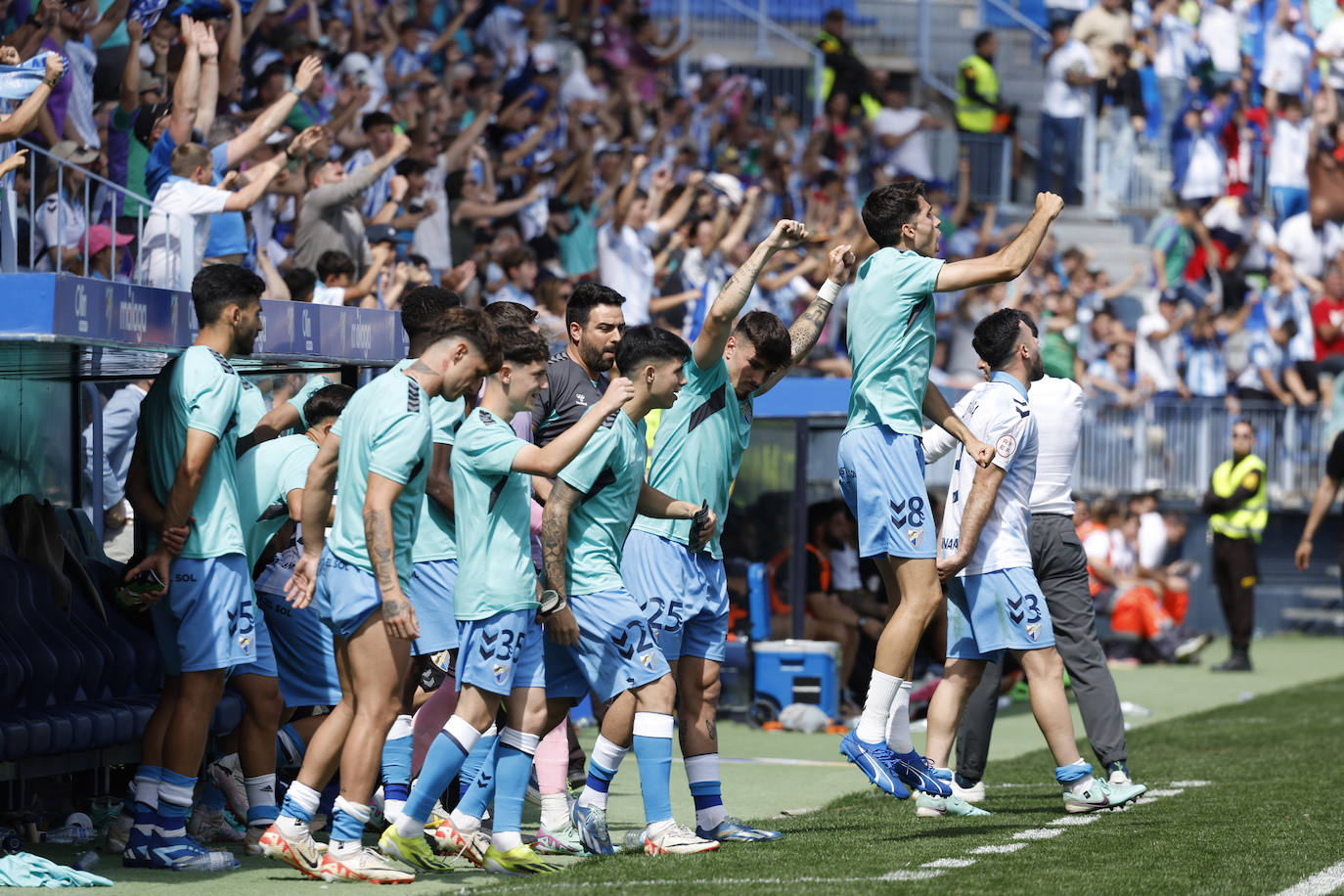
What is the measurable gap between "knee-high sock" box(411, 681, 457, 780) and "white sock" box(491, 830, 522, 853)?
0.99 meters

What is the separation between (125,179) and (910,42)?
1881 cm

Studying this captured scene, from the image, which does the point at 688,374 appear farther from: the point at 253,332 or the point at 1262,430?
the point at 1262,430

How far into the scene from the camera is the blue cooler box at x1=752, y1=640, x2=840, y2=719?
40.2ft

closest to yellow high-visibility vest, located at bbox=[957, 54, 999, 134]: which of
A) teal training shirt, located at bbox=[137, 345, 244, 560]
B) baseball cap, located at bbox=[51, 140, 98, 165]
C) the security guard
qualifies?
the security guard

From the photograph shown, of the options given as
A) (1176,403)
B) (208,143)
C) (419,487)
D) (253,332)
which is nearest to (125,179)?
(208,143)

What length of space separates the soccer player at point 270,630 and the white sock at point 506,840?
0.98m

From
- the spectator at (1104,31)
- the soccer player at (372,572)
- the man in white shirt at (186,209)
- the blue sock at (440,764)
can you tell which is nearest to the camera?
the soccer player at (372,572)

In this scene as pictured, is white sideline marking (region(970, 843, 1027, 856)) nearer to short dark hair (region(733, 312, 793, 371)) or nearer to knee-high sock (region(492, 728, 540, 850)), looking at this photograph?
knee-high sock (region(492, 728, 540, 850))

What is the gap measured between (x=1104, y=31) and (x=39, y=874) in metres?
23.0

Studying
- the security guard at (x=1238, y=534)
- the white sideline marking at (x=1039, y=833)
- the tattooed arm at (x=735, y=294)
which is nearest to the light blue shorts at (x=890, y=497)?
the tattooed arm at (x=735, y=294)

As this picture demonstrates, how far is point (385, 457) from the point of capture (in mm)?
6312

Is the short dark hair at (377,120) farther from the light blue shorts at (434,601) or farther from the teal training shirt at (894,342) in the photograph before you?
the light blue shorts at (434,601)

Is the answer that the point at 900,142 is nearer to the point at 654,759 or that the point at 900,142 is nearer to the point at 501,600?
the point at 654,759

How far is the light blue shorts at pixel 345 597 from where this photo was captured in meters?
6.39
